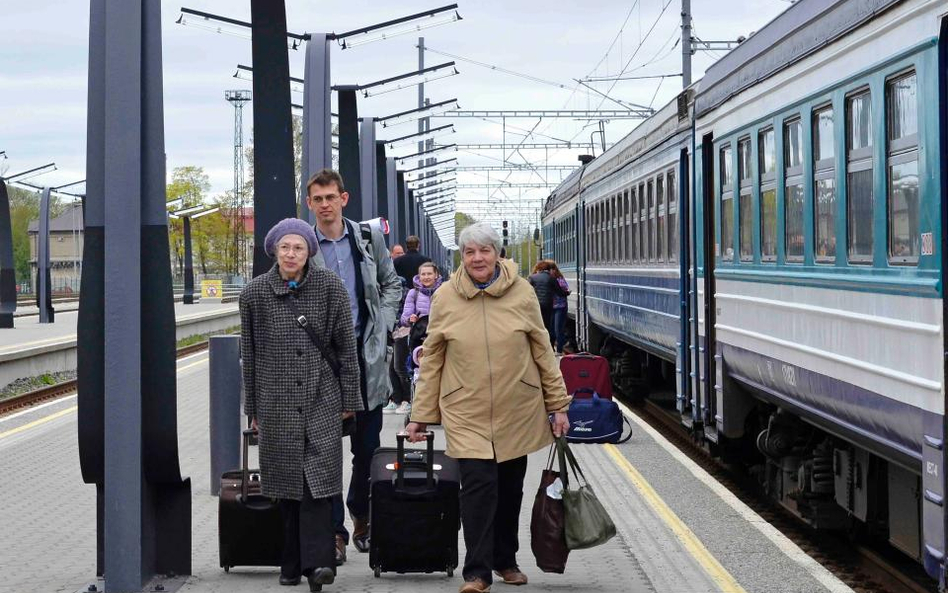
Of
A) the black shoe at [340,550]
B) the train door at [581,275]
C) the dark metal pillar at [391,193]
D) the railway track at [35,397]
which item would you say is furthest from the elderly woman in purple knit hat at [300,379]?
the dark metal pillar at [391,193]

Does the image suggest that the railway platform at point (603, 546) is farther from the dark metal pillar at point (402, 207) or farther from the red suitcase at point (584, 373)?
the dark metal pillar at point (402, 207)

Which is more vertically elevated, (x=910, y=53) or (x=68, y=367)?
(x=910, y=53)

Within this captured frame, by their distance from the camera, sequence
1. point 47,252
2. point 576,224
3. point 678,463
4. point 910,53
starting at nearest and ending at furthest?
point 910,53, point 678,463, point 576,224, point 47,252

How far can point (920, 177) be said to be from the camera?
258 inches

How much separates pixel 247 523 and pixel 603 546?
218 centimetres

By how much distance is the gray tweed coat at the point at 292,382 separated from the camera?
7.32 meters

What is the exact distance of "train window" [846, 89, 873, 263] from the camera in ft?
24.7

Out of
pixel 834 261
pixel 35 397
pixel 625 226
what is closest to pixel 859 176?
pixel 834 261

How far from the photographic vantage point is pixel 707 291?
12664mm

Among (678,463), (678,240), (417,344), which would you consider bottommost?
(678,463)

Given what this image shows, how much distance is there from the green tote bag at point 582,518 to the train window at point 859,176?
65.7 inches

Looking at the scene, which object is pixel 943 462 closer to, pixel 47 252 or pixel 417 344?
pixel 417 344

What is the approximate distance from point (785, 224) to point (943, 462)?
3567 mm

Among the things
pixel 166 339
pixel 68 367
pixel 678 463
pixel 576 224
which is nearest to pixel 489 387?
pixel 166 339
